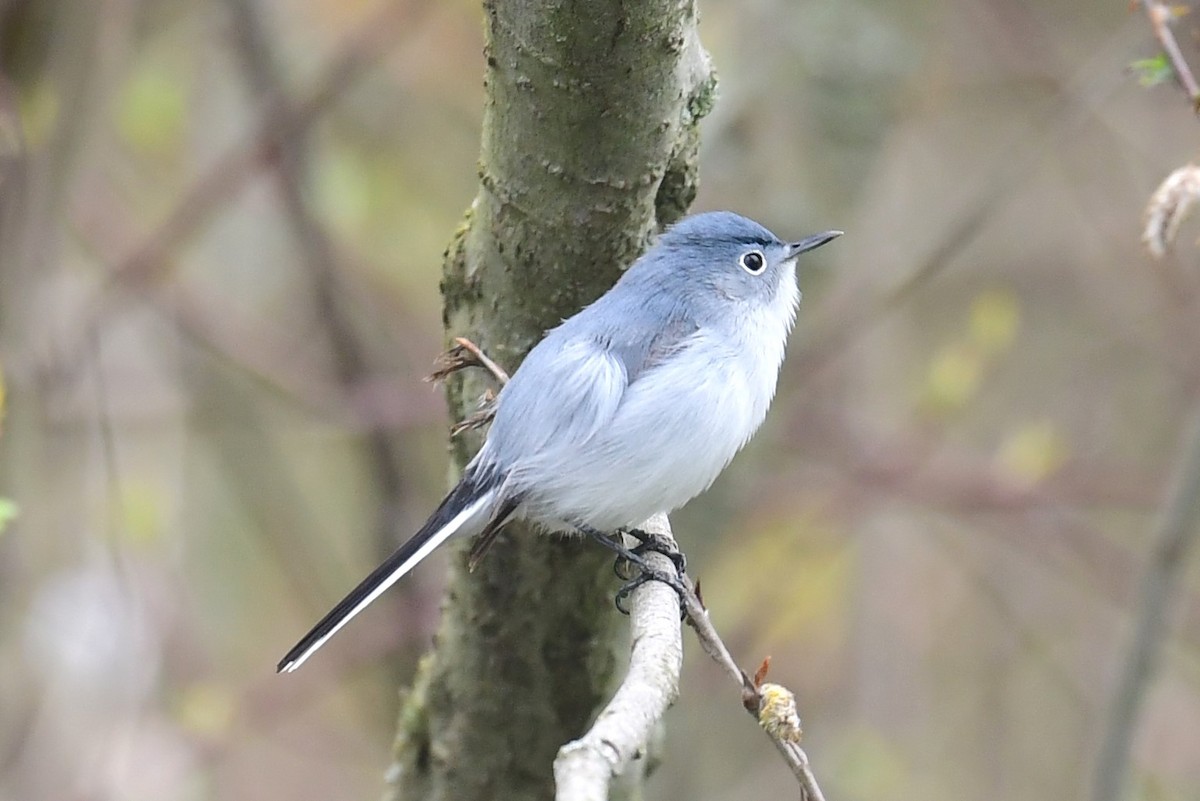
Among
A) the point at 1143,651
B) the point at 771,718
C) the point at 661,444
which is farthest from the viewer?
the point at 1143,651

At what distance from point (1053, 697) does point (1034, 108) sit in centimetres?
277

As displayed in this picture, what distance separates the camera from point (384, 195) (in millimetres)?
4953

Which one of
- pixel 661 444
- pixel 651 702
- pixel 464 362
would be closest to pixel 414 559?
pixel 464 362

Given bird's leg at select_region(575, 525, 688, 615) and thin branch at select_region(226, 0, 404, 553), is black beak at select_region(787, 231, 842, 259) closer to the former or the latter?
bird's leg at select_region(575, 525, 688, 615)

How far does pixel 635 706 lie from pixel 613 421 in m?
0.99

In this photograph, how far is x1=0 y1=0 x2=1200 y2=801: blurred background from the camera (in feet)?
12.2

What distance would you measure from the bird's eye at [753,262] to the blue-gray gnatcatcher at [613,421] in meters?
0.25

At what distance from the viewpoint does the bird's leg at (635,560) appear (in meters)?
2.09

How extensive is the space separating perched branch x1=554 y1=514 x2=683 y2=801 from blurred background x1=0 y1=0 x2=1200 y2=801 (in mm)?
1699

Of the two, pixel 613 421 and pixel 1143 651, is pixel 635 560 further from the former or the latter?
pixel 1143 651

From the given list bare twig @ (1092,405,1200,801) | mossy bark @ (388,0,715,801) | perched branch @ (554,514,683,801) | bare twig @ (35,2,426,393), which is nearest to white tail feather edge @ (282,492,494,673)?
mossy bark @ (388,0,715,801)

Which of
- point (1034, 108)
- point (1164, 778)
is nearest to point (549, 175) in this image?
point (1034, 108)

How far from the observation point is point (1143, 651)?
3029mm

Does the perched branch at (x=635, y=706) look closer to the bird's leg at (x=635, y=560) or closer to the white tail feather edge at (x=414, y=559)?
the bird's leg at (x=635, y=560)
